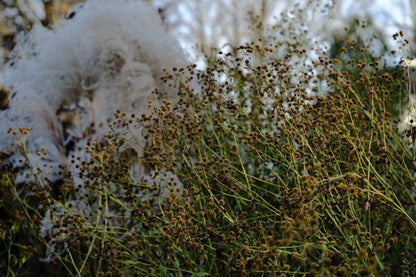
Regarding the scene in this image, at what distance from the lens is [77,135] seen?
11.4ft

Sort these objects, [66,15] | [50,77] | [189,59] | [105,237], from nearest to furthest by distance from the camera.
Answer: [105,237] → [189,59] → [50,77] → [66,15]

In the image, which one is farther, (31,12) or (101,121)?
(31,12)


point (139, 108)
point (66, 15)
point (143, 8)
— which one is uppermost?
point (143, 8)

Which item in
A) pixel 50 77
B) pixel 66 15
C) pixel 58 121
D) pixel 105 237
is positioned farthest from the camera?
pixel 66 15

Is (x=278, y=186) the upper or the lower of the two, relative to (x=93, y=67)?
upper

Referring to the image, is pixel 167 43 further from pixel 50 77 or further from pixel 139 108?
pixel 50 77

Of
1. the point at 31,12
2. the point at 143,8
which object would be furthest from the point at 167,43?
the point at 31,12

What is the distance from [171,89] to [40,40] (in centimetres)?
100

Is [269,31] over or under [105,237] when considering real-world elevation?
over

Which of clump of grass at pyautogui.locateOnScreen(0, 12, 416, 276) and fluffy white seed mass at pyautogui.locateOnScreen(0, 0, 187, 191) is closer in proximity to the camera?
clump of grass at pyautogui.locateOnScreen(0, 12, 416, 276)

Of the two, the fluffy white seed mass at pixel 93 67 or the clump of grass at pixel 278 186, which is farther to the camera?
the fluffy white seed mass at pixel 93 67

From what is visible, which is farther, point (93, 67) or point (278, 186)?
point (93, 67)

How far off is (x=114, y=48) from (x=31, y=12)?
4.01 ft

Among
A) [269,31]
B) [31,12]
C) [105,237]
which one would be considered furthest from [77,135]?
[105,237]
